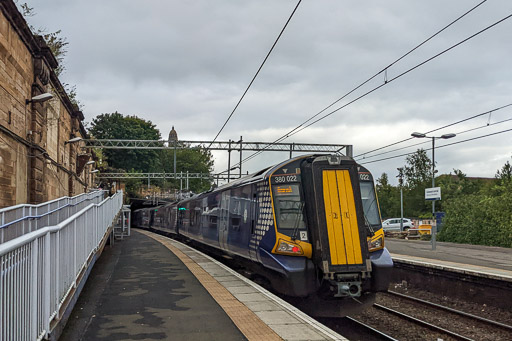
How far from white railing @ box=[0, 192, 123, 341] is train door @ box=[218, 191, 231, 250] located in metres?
7.02

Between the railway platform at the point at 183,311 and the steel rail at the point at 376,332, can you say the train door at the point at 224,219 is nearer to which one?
the railway platform at the point at 183,311

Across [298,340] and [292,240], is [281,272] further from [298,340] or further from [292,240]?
[298,340]

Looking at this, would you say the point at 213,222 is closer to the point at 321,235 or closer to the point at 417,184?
the point at 321,235

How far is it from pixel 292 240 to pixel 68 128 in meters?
16.5

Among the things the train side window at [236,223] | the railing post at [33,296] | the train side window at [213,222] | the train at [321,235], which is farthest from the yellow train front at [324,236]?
the train side window at [213,222]

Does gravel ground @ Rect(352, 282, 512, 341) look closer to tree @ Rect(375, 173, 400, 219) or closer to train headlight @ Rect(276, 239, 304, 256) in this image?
train headlight @ Rect(276, 239, 304, 256)

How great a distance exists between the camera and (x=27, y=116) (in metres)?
14.5

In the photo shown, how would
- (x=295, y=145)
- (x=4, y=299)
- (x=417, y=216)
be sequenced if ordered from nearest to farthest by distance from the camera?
(x=4, y=299) < (x=295, y=145) < (x=417, y=216)

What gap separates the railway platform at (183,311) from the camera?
6141 millimetres

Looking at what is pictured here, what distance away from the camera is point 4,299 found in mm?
3561

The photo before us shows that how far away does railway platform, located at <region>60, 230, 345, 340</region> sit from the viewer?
6.14 meters

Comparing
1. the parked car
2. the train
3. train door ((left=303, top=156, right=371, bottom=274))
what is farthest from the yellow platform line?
the parked car

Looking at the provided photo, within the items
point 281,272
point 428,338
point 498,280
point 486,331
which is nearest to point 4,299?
→ point 281,272

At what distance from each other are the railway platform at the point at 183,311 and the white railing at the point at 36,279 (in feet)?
2.36
